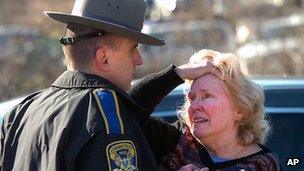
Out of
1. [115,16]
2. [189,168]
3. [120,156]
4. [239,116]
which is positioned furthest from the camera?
[239,116]

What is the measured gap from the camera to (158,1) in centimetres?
1334

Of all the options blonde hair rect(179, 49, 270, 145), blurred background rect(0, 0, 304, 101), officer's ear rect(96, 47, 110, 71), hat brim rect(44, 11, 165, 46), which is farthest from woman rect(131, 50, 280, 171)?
blurred background rect(0, 0, 304, 101)

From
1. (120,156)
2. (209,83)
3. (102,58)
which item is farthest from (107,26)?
(209,83)

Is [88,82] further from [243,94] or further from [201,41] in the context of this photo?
[201,41]

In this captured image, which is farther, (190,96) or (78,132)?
(190,96)

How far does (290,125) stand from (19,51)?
27.2ft

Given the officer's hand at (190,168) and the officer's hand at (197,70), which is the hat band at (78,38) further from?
the officer's hand at (190,168)

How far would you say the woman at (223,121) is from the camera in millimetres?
2871

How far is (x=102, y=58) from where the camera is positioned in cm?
249

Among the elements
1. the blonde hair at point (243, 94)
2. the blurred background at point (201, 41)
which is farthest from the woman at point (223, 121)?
the blurred background at point (201, 41)

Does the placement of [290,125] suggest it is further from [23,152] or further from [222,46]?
[222,46]

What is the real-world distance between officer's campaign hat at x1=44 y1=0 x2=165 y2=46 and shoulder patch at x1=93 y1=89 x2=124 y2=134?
8.0 inches

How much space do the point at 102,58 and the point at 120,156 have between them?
342 millimetres

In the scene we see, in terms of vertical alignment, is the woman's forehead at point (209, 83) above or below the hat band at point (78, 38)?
below
